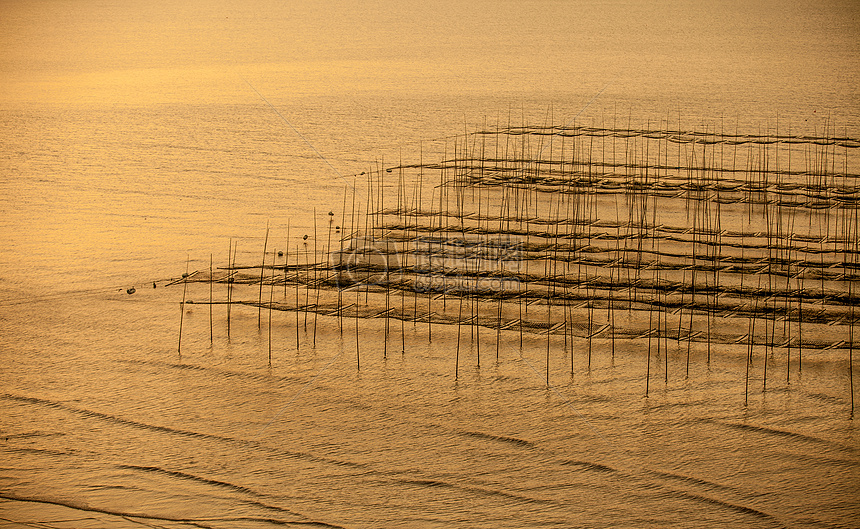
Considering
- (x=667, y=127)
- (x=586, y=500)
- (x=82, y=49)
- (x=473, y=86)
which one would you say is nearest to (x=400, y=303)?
(x=586, y=500)

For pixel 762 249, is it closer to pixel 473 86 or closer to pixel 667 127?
pixel 667 127

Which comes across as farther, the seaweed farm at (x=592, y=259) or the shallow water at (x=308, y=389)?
the seaweed farm at (x=592, y=259)

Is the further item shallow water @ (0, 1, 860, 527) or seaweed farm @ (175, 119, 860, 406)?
seaweed farm @ (175, 119, 860, 406)

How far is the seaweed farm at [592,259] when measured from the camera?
3244 mm

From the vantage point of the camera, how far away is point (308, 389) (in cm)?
294

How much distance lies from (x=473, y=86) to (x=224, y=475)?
247 inches

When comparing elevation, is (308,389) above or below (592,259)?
below

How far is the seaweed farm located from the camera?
3.24m

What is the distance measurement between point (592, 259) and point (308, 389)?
5.26 ft

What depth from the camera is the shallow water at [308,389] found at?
2.35 m

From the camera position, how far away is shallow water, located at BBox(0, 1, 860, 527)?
2354 mm

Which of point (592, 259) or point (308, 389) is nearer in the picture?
point (308, 389)

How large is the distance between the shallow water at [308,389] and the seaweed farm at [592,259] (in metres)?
0.08

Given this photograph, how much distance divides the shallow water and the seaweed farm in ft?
0.28
